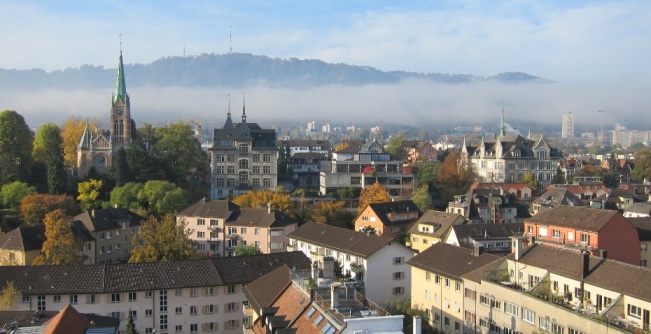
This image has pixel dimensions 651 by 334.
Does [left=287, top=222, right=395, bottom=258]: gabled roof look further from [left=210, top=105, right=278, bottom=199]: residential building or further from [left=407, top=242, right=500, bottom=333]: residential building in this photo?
[left=210, top=105, right=278, bottom=199]: residential building

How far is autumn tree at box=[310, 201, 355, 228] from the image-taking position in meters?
63.9

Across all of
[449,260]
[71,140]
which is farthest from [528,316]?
[71,140]

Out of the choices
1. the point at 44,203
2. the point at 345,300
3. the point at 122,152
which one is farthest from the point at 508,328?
the point at 122,152

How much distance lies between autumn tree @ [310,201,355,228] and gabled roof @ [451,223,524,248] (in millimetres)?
14536

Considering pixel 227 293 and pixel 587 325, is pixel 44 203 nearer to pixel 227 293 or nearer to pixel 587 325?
pixel 227 293

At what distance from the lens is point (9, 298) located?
3272 cm

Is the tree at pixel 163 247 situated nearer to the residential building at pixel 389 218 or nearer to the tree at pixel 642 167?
the residential building at pixel 389 218

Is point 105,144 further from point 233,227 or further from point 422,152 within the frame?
point 422,152

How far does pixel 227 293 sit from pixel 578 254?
57.1 feet

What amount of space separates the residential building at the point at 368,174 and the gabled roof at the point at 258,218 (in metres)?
23.5

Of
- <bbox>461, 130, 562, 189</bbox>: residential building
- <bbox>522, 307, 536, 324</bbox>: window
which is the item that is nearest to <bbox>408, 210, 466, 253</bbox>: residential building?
<bbox>522, 307, 536, 324</bbox>: window

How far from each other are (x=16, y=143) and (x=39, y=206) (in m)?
19.2

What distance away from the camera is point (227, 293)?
37.9 metres

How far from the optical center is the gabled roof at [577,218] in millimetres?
43406
